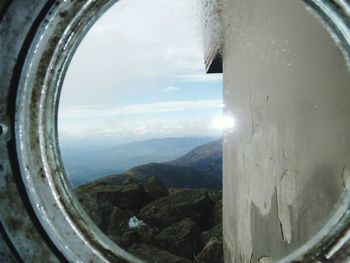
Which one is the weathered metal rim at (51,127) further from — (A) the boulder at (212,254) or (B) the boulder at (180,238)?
(B) the boulder at (180,238)

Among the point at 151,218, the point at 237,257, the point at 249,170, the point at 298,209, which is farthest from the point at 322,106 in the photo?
the point at 151,218

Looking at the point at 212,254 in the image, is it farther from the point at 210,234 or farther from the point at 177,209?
the point at 177,209

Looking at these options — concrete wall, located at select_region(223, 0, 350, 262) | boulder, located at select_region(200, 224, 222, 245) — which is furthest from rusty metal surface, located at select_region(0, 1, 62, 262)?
boulder, located at select_region(200, 224, 222, 245)

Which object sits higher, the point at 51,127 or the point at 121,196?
the point at 51,127

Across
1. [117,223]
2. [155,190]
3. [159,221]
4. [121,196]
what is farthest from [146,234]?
[155,190]

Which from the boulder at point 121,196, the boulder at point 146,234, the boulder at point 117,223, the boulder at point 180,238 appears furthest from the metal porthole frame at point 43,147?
the boulder at point 121,196

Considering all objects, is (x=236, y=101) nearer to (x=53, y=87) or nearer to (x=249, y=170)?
(x=249, y=170)

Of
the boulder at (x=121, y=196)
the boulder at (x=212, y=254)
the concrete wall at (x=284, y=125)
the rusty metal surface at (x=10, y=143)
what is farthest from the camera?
the boulder at (x=121, y=196)
